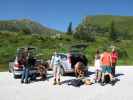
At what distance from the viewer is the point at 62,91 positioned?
17.3 m

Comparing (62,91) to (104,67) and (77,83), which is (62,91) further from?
(104,67)

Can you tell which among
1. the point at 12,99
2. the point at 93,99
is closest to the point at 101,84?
the point at 93,99

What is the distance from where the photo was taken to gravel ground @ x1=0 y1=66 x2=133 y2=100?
15.8 m

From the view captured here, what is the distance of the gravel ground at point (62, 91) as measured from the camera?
15758 mm

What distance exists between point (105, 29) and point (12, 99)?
176m

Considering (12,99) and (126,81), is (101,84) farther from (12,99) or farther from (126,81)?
(12,99)

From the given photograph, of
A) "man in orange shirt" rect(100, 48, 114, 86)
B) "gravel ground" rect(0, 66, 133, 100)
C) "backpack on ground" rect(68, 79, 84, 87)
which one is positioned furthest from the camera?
"man in orange shirt" rect(100, 48, 114, 86)

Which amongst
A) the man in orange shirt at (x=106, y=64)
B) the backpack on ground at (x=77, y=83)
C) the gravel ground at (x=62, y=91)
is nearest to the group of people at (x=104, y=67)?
the man in orange shirt at (x=106, y=64)

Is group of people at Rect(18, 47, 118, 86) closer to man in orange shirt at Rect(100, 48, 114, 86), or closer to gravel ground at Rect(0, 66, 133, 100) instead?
man in orange shirt at Rect(100, 48, 114, 86)

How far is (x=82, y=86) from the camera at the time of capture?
18.6m

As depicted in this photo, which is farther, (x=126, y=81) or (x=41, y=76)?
(x=41, y=76)

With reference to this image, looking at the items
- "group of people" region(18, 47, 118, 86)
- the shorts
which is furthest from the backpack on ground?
the shorts

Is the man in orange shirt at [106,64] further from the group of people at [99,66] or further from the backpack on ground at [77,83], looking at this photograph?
the backpack on ground at [77,83]

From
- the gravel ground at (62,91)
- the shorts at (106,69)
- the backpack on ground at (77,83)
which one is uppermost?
the shorts at (106,69)
